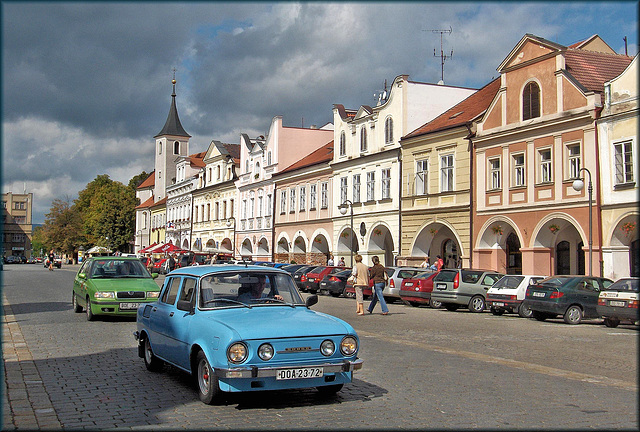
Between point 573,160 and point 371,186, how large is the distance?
57.6 ft

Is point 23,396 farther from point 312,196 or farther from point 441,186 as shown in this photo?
point 312,196

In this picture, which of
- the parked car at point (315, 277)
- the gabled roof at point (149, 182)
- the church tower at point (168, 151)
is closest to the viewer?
the parked car at point (315, 277)

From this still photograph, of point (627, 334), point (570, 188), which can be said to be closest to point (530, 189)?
point (570, 188)

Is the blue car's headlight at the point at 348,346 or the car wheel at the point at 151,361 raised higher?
the blue car's headlight at the point at 348,346

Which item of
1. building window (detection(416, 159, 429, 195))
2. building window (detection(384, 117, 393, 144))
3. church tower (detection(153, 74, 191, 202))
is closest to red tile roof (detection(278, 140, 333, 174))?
building window (detection(384, 117, 393, 144))

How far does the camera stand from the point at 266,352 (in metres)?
7.73

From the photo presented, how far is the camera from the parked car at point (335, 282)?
36.8 metres

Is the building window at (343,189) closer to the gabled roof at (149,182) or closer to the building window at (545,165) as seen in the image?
the building window at (545,165)

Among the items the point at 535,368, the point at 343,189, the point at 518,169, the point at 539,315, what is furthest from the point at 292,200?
the point at 535,368

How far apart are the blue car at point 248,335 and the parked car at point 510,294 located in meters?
15.9

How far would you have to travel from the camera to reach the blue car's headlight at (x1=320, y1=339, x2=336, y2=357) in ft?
26.3

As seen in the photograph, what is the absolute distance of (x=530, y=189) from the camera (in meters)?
32.8

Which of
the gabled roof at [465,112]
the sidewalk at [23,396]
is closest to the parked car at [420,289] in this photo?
the gabled roof at [465,112]

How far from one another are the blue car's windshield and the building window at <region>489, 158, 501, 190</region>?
90.2 ft
